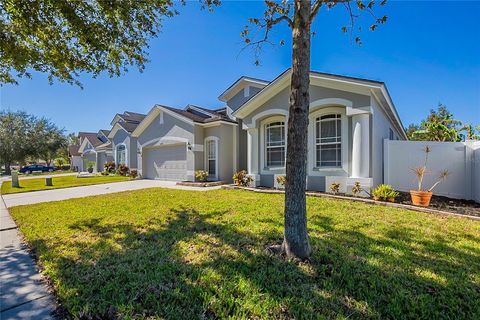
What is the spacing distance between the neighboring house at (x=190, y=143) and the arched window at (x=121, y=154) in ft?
23.6

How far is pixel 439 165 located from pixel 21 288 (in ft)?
40.6

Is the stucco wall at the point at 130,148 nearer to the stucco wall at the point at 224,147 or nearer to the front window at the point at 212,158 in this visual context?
the front window at the point at 212,158

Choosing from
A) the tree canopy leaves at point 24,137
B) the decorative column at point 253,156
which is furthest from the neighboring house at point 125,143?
the tree canopy leaves at point 24,137

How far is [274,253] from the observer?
381cm

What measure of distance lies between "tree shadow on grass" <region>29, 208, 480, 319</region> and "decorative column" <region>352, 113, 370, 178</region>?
425 cm

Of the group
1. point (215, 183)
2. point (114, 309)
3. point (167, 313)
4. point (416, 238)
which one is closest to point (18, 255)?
point (114, 309)

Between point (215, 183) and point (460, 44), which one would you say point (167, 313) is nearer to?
point (215, 183)

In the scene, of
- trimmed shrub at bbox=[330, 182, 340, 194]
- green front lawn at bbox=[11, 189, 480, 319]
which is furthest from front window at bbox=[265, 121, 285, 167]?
green front lawn at bbox=[11, 189, 480, 319]

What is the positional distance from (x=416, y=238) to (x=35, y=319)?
6.23 metres

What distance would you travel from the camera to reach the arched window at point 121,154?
23484mm

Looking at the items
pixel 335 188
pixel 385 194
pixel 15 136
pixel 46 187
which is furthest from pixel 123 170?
pixel 15 136

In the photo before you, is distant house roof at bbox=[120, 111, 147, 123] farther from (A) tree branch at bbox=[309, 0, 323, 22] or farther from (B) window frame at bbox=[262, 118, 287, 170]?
(A) tree branch at bbox=[309, 0, 323, 22]

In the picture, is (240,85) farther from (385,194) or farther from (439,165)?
(439,165)

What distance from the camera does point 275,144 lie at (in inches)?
449
